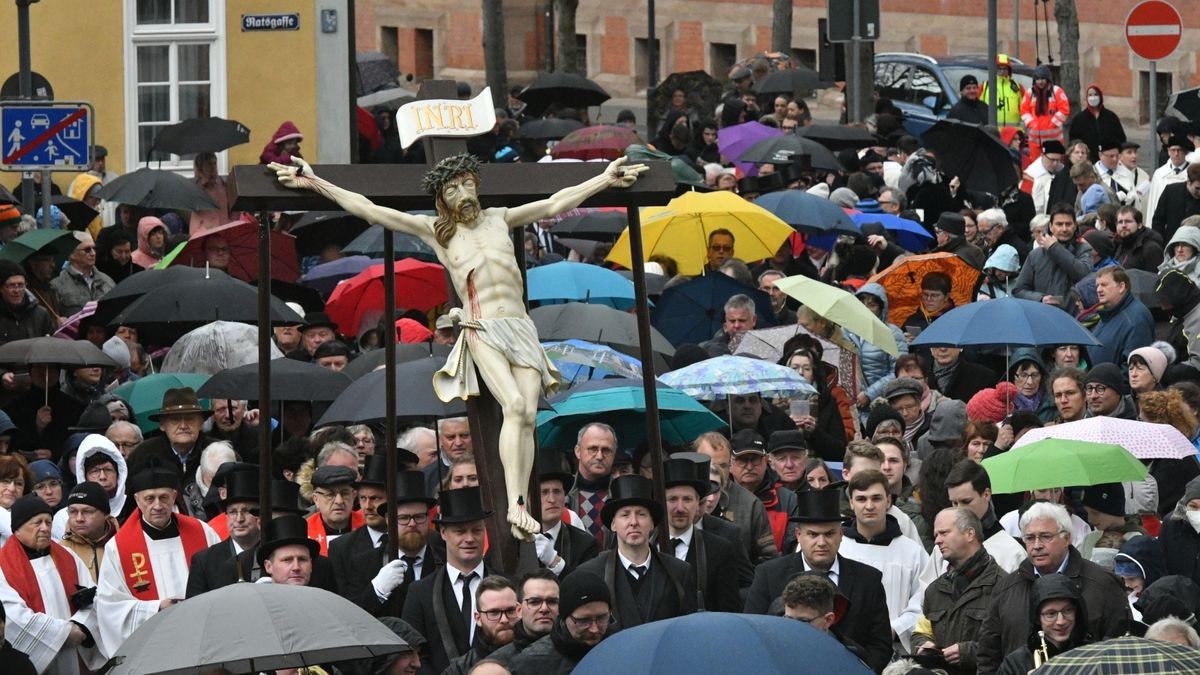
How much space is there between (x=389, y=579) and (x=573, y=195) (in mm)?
2116

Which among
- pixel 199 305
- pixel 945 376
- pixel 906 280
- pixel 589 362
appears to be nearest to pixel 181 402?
pixel 199 305

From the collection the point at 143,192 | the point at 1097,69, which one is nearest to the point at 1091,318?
the point at 143,192

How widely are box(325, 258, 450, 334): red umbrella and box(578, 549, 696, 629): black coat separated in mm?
7529

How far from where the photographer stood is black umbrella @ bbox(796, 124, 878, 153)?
33156 mm

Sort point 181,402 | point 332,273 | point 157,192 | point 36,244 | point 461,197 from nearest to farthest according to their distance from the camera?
point 461,197 < point 181,402 < point 36,244 < point 332,273 < point 157,192

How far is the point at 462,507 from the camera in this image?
15.6 metres

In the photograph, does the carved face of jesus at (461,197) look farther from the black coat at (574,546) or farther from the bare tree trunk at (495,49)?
the bare tree trunk at (495,49)

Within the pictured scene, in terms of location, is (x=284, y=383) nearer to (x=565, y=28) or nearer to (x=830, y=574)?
(x=830, y=574)

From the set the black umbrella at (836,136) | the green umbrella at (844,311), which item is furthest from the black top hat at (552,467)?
the black umbrella at (836,136)

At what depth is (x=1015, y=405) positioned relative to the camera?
2058 cm

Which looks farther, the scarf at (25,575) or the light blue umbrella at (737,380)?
the light blue umbrella at (737,380)

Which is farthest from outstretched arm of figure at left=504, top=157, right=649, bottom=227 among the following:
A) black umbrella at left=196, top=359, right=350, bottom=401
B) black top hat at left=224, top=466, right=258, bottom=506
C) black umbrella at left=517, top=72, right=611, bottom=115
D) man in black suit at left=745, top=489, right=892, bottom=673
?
black umbrella at left=517, top=72, right=611, bottom=115

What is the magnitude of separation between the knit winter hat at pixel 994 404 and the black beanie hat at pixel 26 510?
640cm

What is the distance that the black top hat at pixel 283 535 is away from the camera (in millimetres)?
15742
